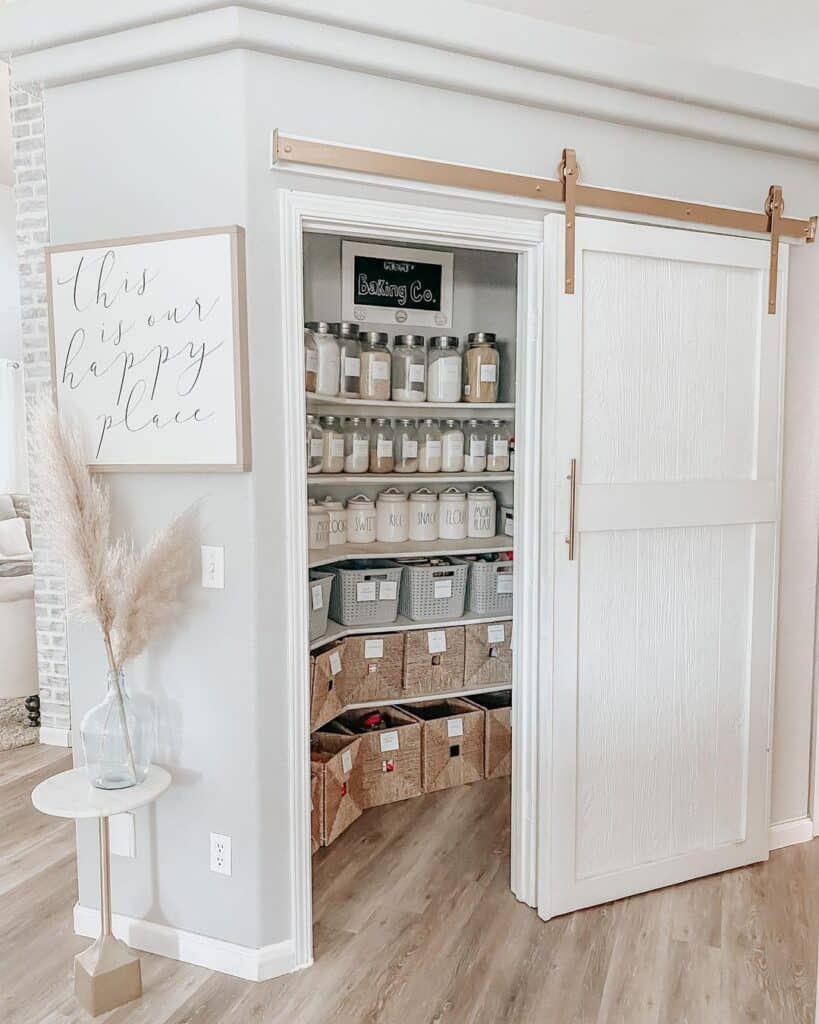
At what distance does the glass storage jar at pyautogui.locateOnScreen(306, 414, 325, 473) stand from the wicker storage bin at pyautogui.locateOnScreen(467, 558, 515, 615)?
2.60 ft

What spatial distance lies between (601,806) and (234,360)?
1663mm

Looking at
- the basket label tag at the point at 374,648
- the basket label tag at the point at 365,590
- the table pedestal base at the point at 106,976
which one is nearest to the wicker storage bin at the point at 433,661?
the basket label tag at the point at 374,648

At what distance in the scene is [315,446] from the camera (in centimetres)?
304

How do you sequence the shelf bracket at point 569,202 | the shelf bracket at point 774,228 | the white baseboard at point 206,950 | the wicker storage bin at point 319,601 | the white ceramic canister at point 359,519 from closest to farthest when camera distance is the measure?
the white baseboard at point 206,950 → the shelf bracket at point 569,202 → the shelf bracket at point 774,228 → the wicker storage bin at point 319,601 → the white ceramic canister at point 359,519

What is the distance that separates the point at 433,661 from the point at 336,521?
69 centimetres

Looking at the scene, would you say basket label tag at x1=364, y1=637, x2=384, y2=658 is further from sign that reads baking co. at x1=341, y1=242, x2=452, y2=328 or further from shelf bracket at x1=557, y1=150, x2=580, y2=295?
shelf bracket at x1=557, y1=150, x2=580, y2=295

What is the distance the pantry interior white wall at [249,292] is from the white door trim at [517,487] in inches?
1.2

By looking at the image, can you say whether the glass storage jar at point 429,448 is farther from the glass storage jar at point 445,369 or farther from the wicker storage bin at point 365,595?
the wicker storage bin at point 365,595

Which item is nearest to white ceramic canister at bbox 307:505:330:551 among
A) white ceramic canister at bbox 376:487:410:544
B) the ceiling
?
white ceramic canister at bbox 376:487:410:544

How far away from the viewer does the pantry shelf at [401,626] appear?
3.07 metres

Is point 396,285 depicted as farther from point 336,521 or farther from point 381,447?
point 336,521

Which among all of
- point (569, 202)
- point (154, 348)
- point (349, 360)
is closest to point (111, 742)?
point (154, 348)

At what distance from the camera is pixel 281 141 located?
1987mm

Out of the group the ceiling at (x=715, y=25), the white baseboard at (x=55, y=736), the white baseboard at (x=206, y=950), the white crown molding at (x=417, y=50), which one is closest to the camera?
the white crown molding at (x=417, y=50)
